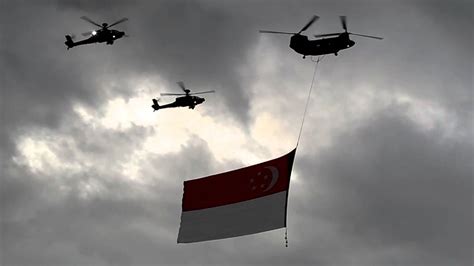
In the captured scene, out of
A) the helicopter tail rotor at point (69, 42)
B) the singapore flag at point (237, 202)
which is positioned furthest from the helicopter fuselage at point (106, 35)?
the singapore flag at point (237, 202)

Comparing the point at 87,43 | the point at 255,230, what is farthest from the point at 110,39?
the point at 255,230

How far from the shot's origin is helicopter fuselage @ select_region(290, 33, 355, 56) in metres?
56.6

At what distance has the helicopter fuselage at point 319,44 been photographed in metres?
56.6

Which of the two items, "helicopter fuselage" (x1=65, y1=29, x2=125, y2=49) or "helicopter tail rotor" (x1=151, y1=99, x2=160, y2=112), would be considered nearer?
"helicopter fuselage" (x1=65, y1=29, x2=125, y2=49)

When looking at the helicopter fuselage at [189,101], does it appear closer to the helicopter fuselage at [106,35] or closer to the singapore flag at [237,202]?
the helicopter fuselage at [106,35]

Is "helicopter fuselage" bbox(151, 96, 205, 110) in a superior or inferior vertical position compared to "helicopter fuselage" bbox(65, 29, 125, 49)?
superior

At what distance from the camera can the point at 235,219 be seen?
34.1 meters

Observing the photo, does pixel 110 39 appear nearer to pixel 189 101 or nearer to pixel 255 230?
pixel 189 101

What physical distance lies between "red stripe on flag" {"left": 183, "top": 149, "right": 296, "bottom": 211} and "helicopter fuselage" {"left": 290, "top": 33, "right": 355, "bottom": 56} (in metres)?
24.0

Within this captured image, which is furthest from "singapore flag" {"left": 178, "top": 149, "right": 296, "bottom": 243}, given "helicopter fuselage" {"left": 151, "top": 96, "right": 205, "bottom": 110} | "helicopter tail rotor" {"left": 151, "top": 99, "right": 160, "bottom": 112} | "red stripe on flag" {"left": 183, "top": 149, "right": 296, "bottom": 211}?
"helicopter tail rotor" {"left": 151, "top": 99, "right": 160, "bottom": 112}

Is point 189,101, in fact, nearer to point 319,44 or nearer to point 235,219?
point 319,44

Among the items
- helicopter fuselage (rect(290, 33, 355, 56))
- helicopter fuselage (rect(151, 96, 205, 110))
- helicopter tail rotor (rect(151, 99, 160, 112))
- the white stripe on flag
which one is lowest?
the white stripe on flag

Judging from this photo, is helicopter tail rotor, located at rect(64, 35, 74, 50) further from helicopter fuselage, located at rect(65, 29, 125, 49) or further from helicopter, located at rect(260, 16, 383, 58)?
helicopter, located at rect(260, 16, 383, 58)

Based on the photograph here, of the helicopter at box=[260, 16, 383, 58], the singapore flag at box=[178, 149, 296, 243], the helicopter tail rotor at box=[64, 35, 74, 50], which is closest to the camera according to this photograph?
the singapore flag at box=[178, 149, 296, 243]
